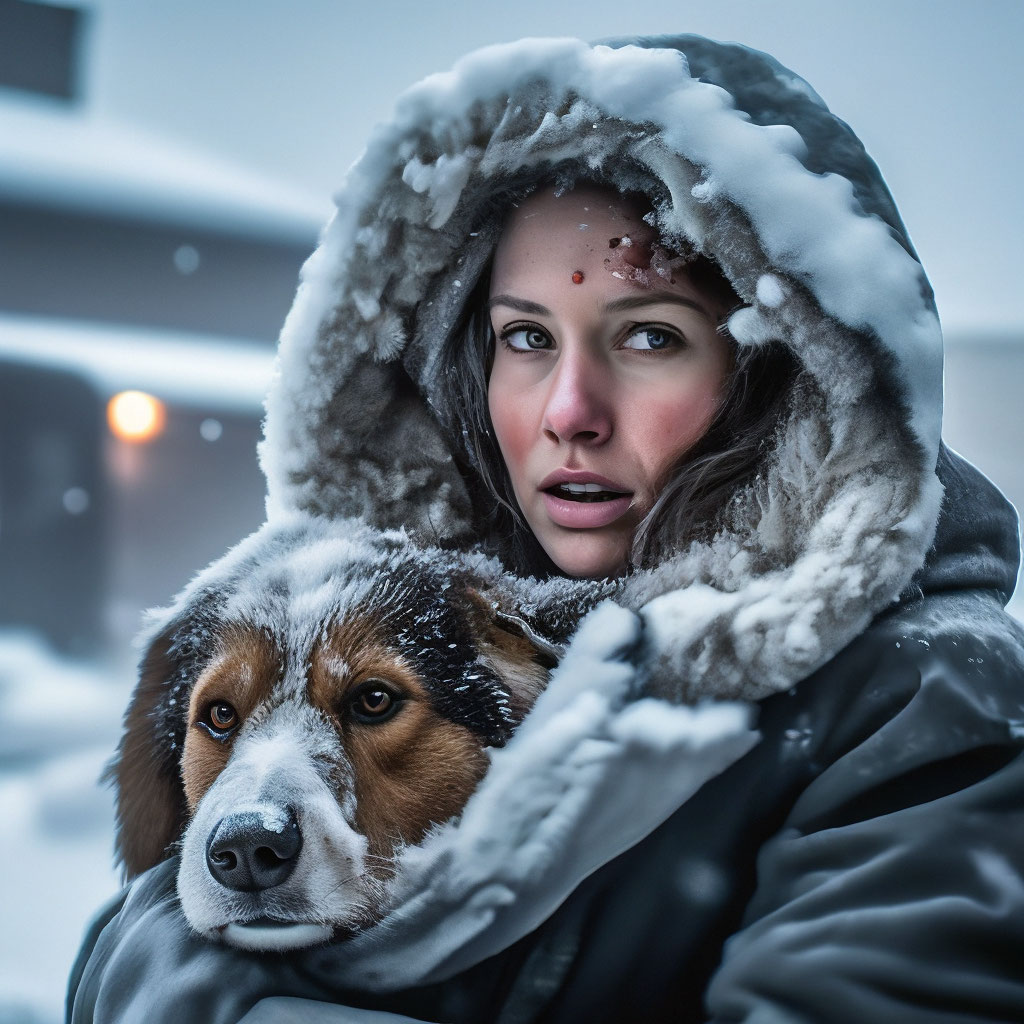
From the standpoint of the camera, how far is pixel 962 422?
140 centimetres

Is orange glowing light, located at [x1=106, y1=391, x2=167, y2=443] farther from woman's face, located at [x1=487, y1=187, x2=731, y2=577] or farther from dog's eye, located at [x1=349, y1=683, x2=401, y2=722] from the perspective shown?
dog's eye, located at [x1=349, y1=683, x2=401, y2=722]

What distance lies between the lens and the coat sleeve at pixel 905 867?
417 mm

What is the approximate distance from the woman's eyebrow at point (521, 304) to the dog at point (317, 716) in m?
0.23

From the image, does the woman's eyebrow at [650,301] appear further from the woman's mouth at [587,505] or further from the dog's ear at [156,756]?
the dog's ear at [156,756]

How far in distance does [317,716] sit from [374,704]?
0.13 ft

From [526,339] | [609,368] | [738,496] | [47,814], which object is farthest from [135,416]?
[738,496]

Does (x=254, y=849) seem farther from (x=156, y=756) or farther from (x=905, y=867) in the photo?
(x=905, y=867)

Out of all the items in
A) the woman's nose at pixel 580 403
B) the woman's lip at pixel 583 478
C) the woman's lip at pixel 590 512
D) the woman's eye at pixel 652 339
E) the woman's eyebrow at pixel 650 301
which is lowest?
the woman's lip at pixel 590 512

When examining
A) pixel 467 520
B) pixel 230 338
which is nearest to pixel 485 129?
pixel 467 520

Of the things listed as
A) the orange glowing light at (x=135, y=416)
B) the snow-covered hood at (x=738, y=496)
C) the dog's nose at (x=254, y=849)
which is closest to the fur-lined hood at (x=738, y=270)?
the snow-covered hood at (x=738, y=496)

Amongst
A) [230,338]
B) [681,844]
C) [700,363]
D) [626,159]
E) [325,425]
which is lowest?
[230,338]

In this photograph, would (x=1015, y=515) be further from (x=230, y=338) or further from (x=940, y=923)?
(x=230, y=338)

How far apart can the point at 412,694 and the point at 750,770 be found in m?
0.23

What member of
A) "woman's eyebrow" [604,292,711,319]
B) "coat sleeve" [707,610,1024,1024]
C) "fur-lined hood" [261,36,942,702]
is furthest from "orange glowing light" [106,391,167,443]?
"coat sleeve" [707,610,1024,1024]
